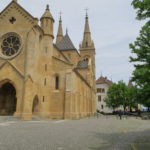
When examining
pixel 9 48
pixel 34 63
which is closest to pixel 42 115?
pixel 34 63

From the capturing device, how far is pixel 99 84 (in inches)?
3314

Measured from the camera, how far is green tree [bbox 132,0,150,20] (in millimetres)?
7555

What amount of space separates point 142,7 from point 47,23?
95.6 feet

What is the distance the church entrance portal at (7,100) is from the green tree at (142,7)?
93.0 ft

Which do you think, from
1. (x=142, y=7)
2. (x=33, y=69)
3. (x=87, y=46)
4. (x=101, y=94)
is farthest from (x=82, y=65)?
(x=142, y=7)

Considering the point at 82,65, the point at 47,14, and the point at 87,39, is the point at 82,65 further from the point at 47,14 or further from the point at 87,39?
the point at 47,14

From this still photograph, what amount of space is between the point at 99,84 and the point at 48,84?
5262 cm

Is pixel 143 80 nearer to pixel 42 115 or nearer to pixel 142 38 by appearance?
pixel 142 38

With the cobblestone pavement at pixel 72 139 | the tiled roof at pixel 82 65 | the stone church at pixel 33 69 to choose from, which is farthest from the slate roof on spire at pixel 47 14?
the tiled roof at pixel 82 65

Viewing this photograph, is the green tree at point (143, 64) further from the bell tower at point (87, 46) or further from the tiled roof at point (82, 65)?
the bell tower at point (87, 46)

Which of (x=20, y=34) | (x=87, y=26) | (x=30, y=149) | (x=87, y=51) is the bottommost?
(x=30, y=149)

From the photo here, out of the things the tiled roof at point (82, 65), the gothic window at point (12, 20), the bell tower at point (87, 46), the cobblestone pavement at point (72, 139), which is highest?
the bell tower at point (87, 46)

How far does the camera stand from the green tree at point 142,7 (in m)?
7.55

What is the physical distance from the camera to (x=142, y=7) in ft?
25.7
